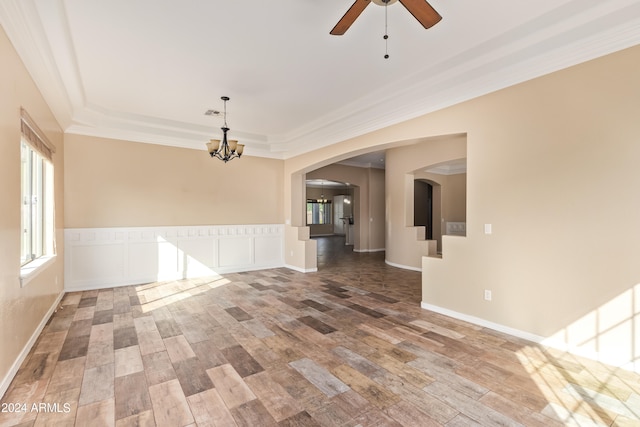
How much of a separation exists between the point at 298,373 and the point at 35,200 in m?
4.04

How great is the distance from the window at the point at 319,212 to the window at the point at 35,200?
12965 millimetres

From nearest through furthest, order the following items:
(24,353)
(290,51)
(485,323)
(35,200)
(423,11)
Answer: (423,11) < (24,353) < (290,51) < (485,323) < (35,200)

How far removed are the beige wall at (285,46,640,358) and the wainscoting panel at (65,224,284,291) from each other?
4519mm

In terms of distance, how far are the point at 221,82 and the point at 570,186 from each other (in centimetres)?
426

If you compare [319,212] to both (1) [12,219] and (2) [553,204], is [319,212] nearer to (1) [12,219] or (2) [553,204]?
(2) [553,204]

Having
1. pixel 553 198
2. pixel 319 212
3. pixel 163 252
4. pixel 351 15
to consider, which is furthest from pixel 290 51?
pixel 319 212

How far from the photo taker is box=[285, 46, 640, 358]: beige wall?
2.79m

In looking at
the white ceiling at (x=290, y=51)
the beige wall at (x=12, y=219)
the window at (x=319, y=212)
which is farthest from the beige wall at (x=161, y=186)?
the window at (x=319, y=212)

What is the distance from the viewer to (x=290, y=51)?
3.44 m

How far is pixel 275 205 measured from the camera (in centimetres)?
791

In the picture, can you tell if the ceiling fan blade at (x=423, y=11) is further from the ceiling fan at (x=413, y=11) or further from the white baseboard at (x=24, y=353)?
the white baseboard at (x=24, y=353)

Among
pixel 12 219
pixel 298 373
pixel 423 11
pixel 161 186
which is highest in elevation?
pixel 423 11

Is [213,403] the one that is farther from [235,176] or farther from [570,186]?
[235,176]

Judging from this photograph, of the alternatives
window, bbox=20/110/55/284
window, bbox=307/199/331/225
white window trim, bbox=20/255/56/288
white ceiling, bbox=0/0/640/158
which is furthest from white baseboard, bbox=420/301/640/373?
window, bbox=307/199/331/225
